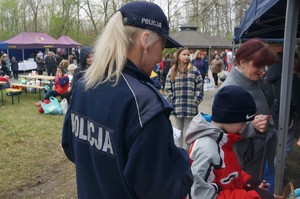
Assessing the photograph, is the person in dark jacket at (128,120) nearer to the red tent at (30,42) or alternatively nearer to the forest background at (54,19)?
the red tent at (30,42)

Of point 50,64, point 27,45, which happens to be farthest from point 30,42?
point 50,64

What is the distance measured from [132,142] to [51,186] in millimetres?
3620

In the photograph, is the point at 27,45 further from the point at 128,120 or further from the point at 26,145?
the point at 128,120

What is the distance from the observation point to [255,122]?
248 cm

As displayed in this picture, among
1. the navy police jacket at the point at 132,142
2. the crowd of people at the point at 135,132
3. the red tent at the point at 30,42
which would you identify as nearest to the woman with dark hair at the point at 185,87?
the crowd of people at the point at 135,132

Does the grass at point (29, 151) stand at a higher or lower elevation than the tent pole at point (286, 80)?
lower

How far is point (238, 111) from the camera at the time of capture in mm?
2053

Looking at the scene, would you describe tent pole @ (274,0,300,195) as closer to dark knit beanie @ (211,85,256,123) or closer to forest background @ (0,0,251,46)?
dark knit beanie @ (211,85,256,123)

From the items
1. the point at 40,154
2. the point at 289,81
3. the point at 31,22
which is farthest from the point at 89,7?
the point at 289,81

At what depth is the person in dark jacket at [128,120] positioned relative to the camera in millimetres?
1216

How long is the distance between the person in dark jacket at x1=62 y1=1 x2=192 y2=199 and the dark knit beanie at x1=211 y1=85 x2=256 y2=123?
2.48ft

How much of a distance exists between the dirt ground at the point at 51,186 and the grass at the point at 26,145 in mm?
108

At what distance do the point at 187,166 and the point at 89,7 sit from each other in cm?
4408

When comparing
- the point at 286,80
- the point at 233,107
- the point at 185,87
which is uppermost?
the point at 286,80
